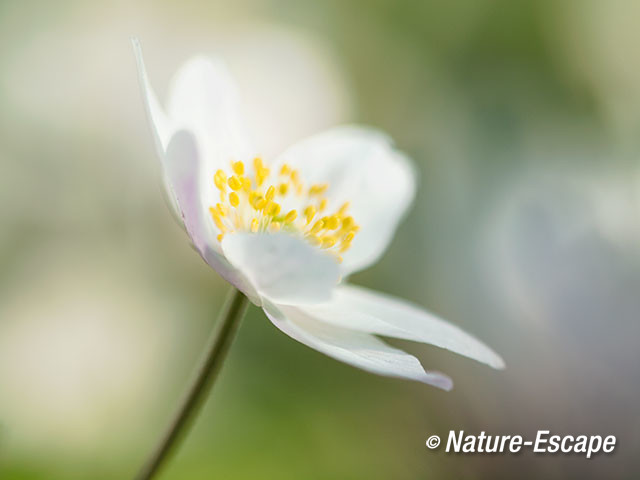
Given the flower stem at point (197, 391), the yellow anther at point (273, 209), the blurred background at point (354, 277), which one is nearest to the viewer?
the flower stem at point (197, 391)

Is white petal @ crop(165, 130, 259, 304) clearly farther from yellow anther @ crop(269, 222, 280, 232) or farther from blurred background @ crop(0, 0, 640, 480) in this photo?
blurred background @ crop(0, 0, 640, 480)

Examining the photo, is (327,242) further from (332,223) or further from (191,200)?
(191,200)

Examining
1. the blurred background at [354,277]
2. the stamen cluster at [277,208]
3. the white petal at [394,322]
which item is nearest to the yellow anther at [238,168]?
the stamen cluster at [277,208]

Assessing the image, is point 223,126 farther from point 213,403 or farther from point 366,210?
point 213,403

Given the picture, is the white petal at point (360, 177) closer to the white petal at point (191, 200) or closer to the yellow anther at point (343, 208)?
the yellow anther at point (343, 208)

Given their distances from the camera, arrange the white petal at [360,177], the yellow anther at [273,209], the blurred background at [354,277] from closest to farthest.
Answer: the yellow anther at [273,209]
the white petal at [360,177]
the blurred background at [354,277]

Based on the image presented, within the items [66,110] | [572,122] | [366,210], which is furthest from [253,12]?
[366,210]
